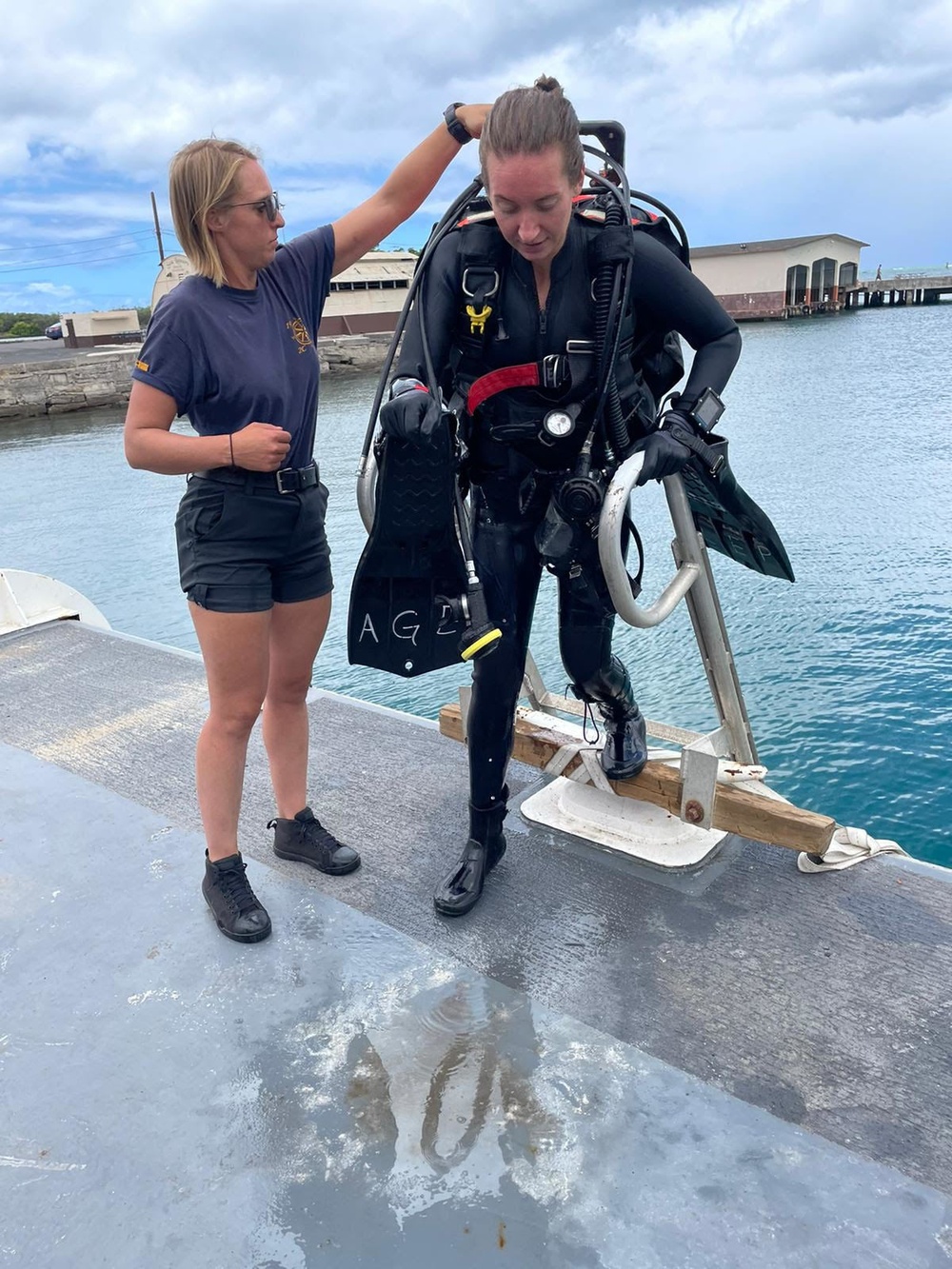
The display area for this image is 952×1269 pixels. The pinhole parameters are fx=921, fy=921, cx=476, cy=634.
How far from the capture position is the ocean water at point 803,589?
484 cm

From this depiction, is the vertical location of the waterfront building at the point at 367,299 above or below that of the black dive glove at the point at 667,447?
above

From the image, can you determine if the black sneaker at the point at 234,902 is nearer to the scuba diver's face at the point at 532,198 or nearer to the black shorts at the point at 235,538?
the black shorts at the point at 235,538

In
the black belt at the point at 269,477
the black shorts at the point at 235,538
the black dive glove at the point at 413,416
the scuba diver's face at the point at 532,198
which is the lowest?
the black shorts at the point at 235,538

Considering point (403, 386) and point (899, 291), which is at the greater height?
point (899, 291)

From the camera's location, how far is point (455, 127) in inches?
87.5

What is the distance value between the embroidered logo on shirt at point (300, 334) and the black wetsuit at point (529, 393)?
276mm

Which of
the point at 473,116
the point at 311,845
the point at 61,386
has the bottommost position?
the point at 311,845

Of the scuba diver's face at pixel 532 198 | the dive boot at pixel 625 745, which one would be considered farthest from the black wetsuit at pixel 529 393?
the dive boot at pixel 625 745

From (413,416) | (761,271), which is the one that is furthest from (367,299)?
(413,416)

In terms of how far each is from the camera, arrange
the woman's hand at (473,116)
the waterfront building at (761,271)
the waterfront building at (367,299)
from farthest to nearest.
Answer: the waterfront building at (761,271) → the waterfront building at (367,299) → the woman's hand at (473,116)

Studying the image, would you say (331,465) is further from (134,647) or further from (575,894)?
(575,894)

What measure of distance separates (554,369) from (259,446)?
2.13ft

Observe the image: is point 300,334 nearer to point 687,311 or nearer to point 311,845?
point 687,311

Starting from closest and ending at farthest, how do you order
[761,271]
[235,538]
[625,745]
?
[235,538]
[625,745]
[761,271]
